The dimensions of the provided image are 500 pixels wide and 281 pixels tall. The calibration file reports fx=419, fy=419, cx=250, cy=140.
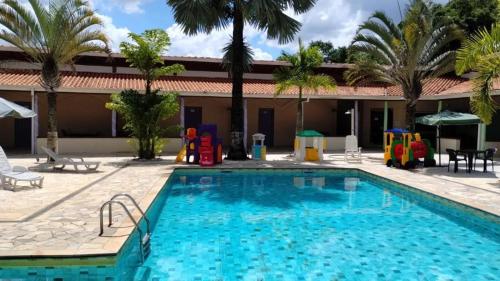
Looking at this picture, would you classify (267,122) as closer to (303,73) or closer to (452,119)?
(303,73)

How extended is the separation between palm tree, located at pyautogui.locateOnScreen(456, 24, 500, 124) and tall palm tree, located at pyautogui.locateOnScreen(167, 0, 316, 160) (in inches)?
275

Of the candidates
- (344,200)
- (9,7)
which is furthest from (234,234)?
(9,7)

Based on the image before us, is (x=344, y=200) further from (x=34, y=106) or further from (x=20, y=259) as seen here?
(x=34, y=106)

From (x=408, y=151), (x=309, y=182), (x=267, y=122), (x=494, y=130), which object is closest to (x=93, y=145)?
(x=267, y=122)

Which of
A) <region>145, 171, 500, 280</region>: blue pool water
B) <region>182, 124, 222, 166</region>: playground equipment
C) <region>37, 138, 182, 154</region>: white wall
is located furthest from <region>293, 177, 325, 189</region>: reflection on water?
<region>37, 138, 182, 154</region>: white wall

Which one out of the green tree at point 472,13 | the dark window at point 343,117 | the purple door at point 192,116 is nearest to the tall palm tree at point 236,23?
the purple door at point 192,116

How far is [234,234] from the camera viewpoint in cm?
770

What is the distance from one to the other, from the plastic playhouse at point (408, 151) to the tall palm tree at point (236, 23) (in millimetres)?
5907

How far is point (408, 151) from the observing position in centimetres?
1517

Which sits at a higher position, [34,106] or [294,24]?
[294,24]

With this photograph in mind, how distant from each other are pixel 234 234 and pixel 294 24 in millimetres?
11593

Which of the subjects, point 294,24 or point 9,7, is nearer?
point 9,7

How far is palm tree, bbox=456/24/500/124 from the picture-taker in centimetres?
1133

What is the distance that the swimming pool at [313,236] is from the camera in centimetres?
593
